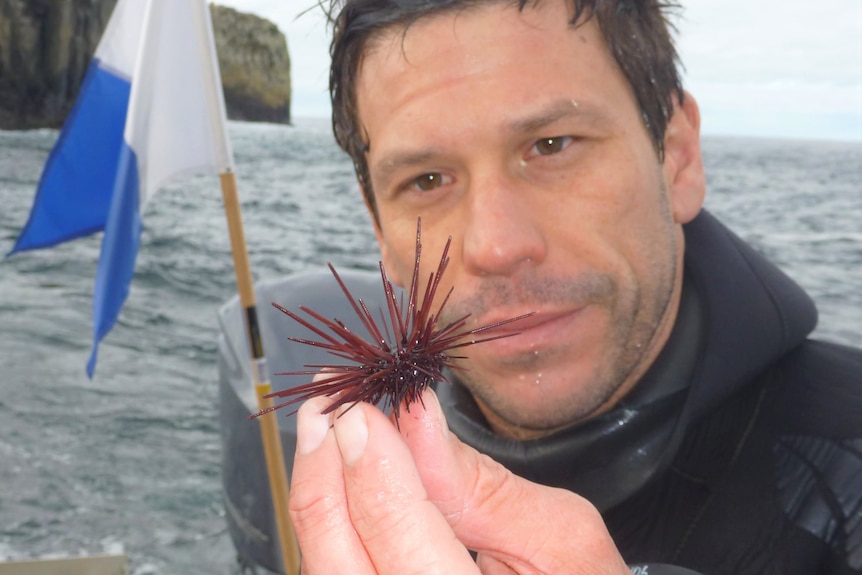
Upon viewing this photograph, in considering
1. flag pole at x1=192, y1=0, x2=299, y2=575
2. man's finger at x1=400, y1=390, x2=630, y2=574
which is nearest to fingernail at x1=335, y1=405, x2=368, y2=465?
man's finger at x1=400, y1=390, x2=630, y2=574

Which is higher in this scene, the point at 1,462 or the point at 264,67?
the point at 264,67

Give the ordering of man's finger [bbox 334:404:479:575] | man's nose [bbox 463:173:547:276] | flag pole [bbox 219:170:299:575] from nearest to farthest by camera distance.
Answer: man's finger [bbox 334:404:479:575], man's nose [bbox 463:173:547:276], flag pole [bbox 219:170:299:575]

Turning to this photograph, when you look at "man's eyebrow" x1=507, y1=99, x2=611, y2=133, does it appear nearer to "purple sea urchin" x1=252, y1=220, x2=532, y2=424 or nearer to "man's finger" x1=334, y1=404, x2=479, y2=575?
"purple sea urchin" x1=252, y1=220, x2=532, y2=424

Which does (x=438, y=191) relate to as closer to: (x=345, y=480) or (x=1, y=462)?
(x=345, y=480)

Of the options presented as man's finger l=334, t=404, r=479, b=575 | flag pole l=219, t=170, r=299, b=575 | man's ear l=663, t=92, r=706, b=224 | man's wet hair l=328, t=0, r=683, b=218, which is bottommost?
flag pole l=219, t=170, r=299, b=575

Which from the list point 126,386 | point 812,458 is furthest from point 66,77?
point 812,458

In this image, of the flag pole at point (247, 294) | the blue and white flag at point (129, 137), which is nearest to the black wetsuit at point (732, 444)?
the flag pole at point (247, 294)
